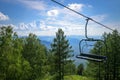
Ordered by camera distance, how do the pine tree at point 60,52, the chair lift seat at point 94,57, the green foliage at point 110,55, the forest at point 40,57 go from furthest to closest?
the pine tree at point 60,52, the green foliage at point 110,55, the forest at point 40,57, the chair lift seat at point 94,57

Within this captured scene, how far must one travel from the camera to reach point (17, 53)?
30641 millimetres

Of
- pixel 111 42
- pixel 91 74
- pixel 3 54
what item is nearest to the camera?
pixel 3 54

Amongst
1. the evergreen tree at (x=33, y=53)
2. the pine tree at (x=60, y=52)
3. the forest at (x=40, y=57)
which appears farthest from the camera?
the pine tree at (x=60, y=52)

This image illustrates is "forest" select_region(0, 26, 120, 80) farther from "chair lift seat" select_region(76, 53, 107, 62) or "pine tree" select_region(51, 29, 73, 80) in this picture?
"chair lift seat" select_region(76, 53, 107, 62)

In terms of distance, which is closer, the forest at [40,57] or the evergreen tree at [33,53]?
the forest at [40,57]

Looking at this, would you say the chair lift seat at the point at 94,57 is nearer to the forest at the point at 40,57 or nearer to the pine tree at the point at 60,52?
the forest at the point at 40,57

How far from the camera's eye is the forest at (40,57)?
2902 centimetres

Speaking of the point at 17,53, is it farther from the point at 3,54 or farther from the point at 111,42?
the point at 111,42

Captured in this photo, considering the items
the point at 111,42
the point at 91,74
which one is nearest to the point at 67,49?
the point at 91,74

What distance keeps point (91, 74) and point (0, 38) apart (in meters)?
20.2

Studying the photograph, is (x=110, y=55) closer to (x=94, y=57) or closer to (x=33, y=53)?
(x=33, y=53)

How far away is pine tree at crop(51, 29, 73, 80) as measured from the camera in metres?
42.4

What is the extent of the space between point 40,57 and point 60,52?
4.50 meters

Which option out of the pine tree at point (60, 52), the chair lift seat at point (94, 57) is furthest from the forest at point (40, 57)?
the chair lift seat at point (94, 57)
